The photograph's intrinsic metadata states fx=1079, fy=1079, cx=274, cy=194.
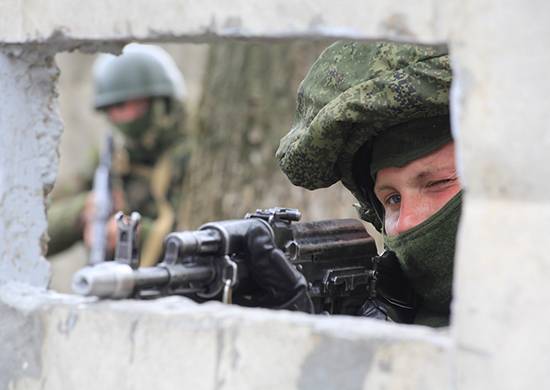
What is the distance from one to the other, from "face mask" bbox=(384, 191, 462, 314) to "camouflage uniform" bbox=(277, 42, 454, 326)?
2 centimetres

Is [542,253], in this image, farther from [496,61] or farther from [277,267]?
[277,267]

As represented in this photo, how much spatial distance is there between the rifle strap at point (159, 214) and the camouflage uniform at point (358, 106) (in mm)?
3746

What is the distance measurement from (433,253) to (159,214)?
459 cm

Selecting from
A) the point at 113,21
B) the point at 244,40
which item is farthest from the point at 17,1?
the point at 244,40

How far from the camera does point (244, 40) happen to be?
5.75 feet

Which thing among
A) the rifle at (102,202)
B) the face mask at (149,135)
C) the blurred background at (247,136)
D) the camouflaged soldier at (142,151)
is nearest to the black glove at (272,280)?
the blurred background at (247,136)

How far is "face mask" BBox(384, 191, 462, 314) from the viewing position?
241 cm

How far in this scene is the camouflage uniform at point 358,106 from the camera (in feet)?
7.52

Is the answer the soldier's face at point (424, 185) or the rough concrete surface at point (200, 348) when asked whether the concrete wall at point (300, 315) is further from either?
the soldier's face at point (424, 185)

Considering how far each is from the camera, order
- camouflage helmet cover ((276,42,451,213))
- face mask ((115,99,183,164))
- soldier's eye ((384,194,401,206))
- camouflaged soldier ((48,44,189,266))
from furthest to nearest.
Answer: face mask ((115,99,183,164))
camouflaged soldier ((48,44,189,266))
soldier's eye ((384,194,401,206))
camouflage helmet cover ((276,42,451,213))

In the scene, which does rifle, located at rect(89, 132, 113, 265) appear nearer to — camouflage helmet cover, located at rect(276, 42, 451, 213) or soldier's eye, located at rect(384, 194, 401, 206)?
camouflage helmet cover, located at rect(276, 42, 451, 213)

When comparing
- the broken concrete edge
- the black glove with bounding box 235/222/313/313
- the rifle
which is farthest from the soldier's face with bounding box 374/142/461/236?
the rifle

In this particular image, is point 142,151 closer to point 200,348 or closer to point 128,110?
point 128,110

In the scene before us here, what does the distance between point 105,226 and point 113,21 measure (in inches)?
193
